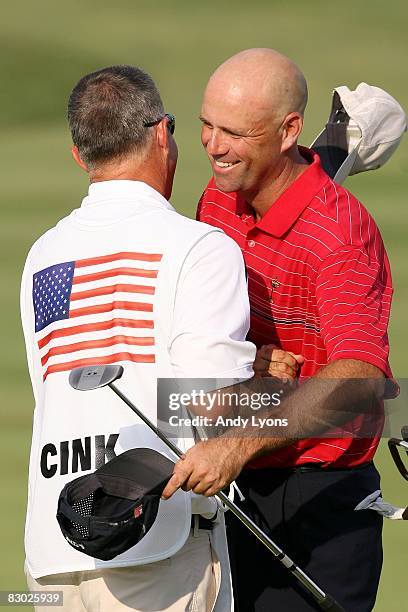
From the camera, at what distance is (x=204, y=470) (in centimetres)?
280

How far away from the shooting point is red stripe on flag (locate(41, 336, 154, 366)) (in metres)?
2.89

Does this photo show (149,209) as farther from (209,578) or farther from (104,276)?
(209,578)

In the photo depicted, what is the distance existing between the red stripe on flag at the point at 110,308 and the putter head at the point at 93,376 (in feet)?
0.64

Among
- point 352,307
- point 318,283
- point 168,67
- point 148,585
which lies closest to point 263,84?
point 318,283

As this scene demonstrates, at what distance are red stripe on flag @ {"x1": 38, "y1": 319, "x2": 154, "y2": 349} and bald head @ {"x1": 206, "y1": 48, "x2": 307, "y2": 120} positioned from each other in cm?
72

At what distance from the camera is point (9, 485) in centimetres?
550

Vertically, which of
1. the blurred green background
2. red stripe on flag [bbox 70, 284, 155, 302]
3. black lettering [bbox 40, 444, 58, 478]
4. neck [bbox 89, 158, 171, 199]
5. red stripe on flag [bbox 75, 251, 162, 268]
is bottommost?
the blurred green background

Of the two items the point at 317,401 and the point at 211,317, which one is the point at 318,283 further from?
the point at 211,317

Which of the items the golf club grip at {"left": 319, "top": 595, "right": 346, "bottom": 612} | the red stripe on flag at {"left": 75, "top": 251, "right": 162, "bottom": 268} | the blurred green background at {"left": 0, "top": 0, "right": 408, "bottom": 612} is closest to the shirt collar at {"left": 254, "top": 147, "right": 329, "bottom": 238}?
the red stripe on flag at {"left": 75, "top": 251, "right": 162, "bottom": 268}

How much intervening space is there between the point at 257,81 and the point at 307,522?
1.10m

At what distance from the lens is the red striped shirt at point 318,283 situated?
3.13 m

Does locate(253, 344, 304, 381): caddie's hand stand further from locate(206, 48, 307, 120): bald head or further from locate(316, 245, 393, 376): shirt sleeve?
locate(206, 48, 307, 120): bald head

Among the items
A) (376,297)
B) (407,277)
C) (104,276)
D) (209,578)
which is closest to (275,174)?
(376,297)

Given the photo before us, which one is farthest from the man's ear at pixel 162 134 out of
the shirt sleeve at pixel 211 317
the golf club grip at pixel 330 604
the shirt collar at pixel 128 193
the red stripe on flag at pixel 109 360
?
the golf club grip at pixel 330 604
